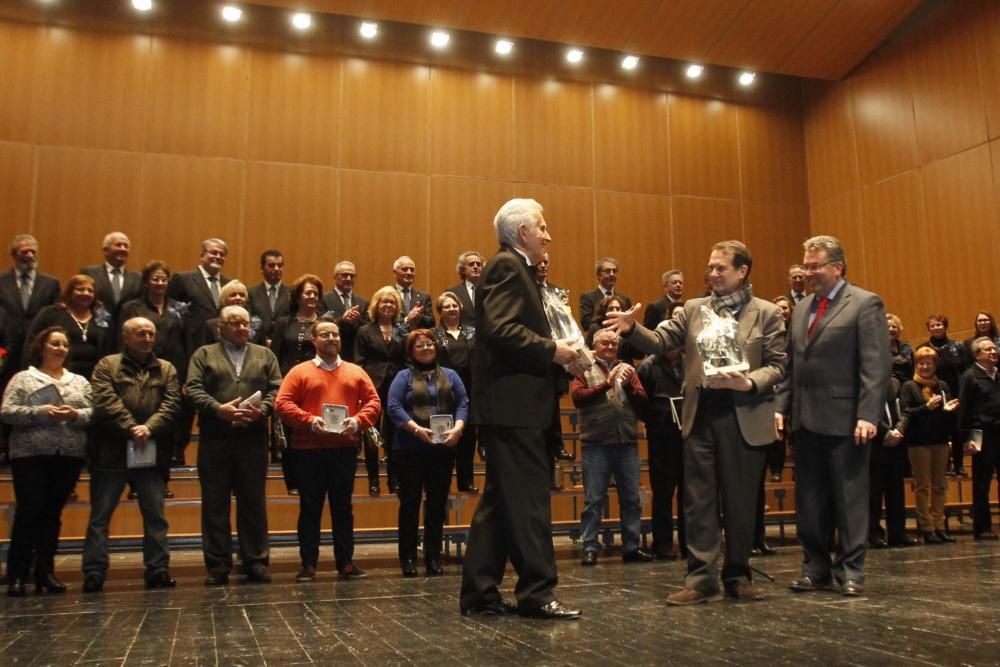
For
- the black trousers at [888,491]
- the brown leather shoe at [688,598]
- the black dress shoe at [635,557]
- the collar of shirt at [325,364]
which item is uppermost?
the collar of shirt at [325,364]

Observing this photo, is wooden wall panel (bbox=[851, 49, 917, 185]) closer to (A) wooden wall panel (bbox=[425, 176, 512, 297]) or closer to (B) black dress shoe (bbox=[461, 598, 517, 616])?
(A) wooden wall panel (bbox=[425, 176, 512, 297])

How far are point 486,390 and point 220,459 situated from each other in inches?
96.7

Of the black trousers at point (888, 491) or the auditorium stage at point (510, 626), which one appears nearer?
the auditorium stage at point (510, 626)

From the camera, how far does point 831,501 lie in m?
4.07

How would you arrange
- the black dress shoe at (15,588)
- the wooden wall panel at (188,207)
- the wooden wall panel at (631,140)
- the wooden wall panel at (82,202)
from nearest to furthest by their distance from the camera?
the black dress shoe at (15,588) < the wooden wall panel at (82,202) < the wooden wall panel at (188,207) < the wooden wall panel at (631,140)

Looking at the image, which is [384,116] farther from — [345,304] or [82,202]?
[345,304]

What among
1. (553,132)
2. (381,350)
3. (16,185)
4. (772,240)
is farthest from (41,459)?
(772,240)

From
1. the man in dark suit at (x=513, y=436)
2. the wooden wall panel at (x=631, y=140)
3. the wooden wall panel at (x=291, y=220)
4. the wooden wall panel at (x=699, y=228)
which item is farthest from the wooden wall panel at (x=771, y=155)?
the man in dark suit at (x=513, y=436)

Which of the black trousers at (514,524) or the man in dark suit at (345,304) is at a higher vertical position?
the man in dark suit at (345,304)

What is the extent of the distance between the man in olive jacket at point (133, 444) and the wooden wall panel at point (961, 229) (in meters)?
8.66

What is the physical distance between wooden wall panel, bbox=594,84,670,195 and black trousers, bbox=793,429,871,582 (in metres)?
7.56

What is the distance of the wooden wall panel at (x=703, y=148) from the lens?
11.6 m

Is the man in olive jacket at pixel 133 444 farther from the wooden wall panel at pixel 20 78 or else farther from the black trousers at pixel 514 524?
the wooden wall panel at pixel 20 78

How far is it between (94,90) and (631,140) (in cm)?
639
